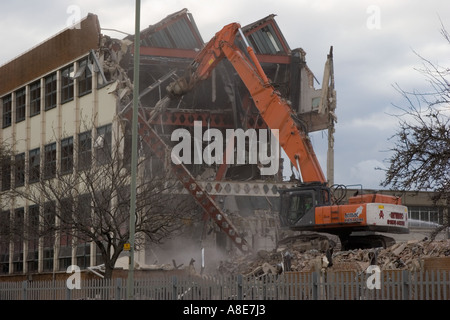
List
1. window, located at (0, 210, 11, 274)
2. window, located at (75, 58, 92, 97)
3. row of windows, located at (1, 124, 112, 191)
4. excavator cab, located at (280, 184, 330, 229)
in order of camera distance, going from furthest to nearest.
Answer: window, located at (75, 58, 92, 97)
window, located at (0, 210, 11, 274)
row of windows, located at (1, 124, 112, 191)
excavator cab, located at (280, 184, 330, 229)

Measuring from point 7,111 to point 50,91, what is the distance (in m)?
7.02

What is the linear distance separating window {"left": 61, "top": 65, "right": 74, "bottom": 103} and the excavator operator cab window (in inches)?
675

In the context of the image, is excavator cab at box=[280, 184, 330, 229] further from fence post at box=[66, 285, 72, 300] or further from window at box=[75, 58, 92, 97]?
window at box=[75, 58, 92, 97]

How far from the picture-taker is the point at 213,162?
45.0 meters

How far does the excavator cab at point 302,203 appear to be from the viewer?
3219 centimetres

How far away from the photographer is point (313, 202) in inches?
1272

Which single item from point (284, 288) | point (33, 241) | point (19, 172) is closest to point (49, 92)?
point (19, 172)

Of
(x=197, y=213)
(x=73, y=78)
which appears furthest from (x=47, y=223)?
(x=73, y=78)

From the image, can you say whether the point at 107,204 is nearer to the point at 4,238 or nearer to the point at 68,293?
the point at 68,293

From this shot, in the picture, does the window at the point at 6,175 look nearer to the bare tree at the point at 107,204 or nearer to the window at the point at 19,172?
the window at the point at 19,172

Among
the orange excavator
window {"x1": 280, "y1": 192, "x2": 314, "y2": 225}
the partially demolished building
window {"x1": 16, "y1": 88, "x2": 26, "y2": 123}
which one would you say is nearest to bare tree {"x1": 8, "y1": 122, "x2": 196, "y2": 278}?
the partially demolished building

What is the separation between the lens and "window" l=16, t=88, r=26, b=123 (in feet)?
169

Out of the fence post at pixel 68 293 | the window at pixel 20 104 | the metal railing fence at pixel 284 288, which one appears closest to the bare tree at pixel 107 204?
the metal railing fence at pixel 284 288
